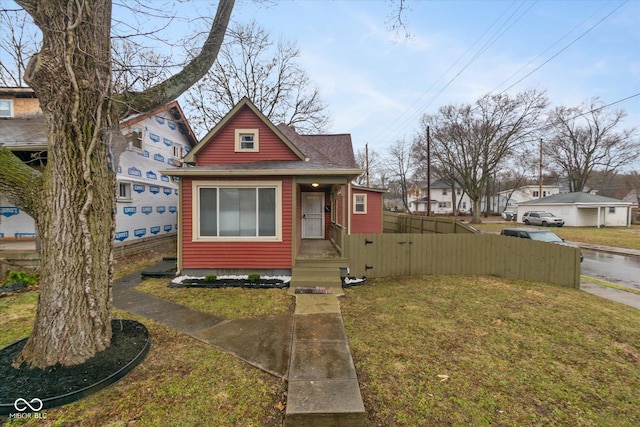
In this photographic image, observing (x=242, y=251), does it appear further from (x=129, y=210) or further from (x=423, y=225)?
(x=423, y=225)

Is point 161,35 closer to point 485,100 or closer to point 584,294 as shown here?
point 584,294

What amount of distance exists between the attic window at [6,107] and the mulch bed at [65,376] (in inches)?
497

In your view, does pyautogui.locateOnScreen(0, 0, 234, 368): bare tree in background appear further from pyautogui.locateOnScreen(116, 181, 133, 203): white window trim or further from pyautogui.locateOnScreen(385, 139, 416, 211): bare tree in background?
pyautogui.locateOnScreen(385, 139, 416, 211): bare tree in background

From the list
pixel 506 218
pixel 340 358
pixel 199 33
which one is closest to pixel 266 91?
pixel 199 33

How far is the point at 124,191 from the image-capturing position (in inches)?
415

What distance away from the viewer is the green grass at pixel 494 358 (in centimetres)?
254

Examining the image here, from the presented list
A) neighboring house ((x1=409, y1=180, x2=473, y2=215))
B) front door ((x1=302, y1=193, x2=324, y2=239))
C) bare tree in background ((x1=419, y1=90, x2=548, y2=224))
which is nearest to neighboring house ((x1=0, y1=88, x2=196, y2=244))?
front door ((x1=302, y1=193, x2=324, y2=239))

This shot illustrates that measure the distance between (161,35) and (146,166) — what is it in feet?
32.4

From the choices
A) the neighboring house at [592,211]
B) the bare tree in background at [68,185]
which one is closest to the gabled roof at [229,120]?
the bare tree in background at [68,185]

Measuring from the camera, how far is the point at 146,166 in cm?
1173

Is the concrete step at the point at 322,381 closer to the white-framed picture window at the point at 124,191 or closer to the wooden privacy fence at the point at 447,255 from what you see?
the wooden privacy fence at the point at 447,255

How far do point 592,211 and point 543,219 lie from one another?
565 centimetres

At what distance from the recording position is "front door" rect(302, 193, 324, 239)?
11477 mm

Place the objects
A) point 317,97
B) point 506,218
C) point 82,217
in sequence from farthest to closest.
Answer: point 506,218
point 317,97
point 82,217
